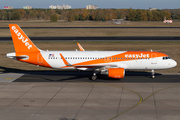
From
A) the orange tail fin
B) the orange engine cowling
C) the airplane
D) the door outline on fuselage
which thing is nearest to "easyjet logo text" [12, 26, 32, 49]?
the orange tail fin

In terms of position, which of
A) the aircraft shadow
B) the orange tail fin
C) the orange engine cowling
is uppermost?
the orange tail fin

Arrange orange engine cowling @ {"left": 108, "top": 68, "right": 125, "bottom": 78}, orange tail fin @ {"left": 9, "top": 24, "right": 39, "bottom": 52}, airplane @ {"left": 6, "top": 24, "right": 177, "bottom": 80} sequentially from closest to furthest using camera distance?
orange engine cowling @ {"left": 108, "top": 68, "right": 125, "bottom": 78}
airplane @ {"left": 6, "top": 24, "right": 177, "bottom": 80}
orange tail fin @ {"left": 9, "top": 24, "right": 39, "bottom": 52}

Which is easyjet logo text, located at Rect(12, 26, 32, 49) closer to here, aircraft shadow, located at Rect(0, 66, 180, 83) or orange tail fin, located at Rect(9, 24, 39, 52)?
orange tail fin, located at Rect(9, 24, 39, 52)

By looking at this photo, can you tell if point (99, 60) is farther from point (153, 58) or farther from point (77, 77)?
point (153, 58)

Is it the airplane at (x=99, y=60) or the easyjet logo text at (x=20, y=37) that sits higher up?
the easyjet logo text at (x=20, y=37)

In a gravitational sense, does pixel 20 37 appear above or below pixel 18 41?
above
